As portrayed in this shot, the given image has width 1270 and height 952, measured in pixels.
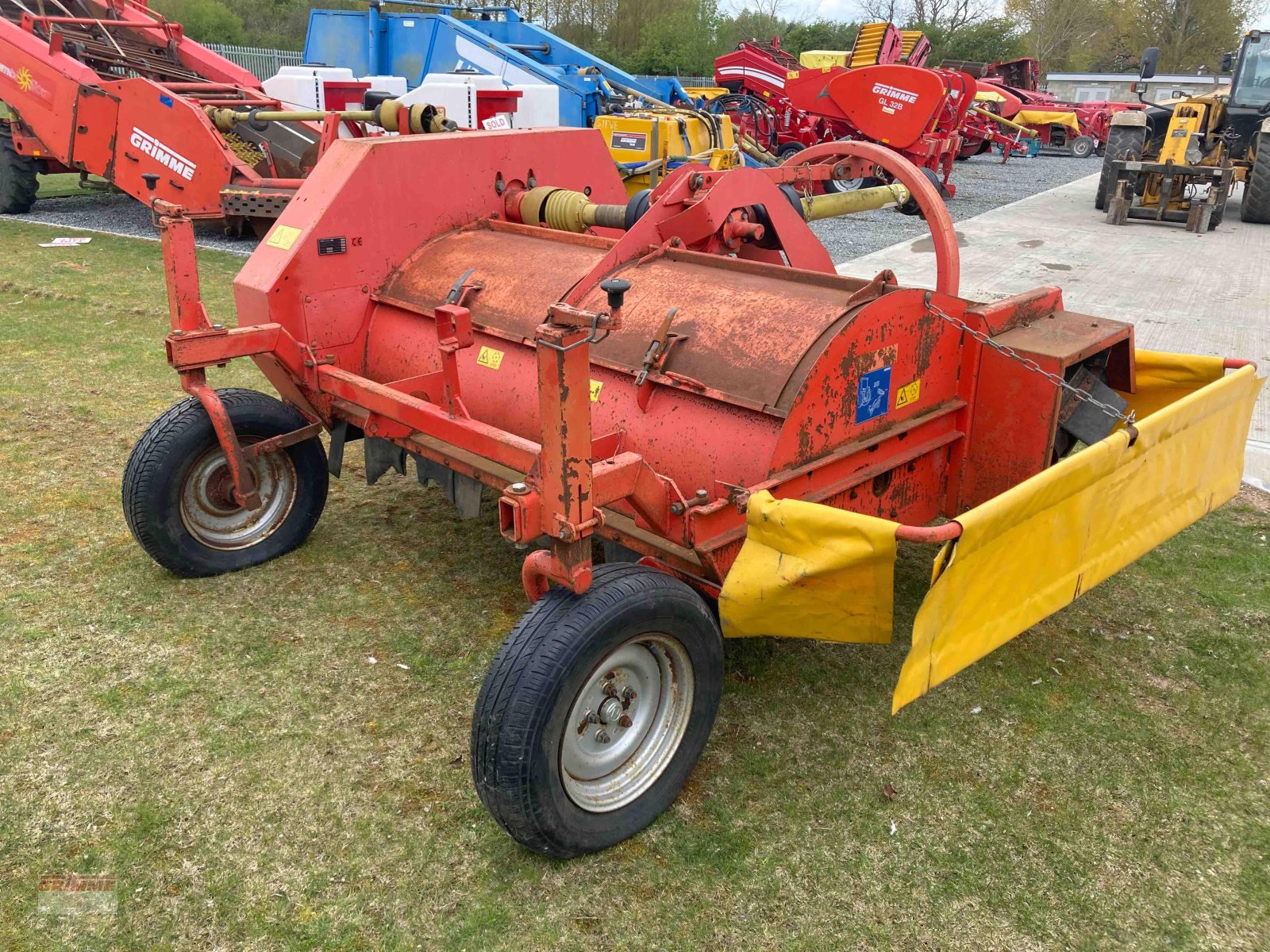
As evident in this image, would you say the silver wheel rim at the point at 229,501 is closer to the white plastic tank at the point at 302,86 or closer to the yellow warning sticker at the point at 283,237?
the yellow warning sticker at the point at 283,237

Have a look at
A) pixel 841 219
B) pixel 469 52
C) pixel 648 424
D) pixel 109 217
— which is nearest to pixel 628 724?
pixel 648 424

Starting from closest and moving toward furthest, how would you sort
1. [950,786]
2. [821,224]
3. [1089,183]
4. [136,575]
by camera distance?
[950,786] → [136,575] → [821,224] → [1089,183]

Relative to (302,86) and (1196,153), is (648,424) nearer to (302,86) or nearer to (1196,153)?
(302,86)

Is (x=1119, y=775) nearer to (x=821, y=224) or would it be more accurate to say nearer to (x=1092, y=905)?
(x=1092, y=905)

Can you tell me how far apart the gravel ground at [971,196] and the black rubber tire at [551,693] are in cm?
847

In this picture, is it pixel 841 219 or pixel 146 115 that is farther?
pixel 841 219

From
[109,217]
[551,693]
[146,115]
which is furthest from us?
[109,217]

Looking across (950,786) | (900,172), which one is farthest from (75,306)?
(950,786)

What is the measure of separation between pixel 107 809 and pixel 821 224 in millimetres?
12364

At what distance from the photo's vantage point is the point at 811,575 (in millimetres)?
2496

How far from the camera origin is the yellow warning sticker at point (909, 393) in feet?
10.9

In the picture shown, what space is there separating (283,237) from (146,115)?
254 inches

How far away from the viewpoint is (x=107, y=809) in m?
2.68

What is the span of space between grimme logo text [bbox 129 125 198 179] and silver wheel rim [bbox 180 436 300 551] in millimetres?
6281
